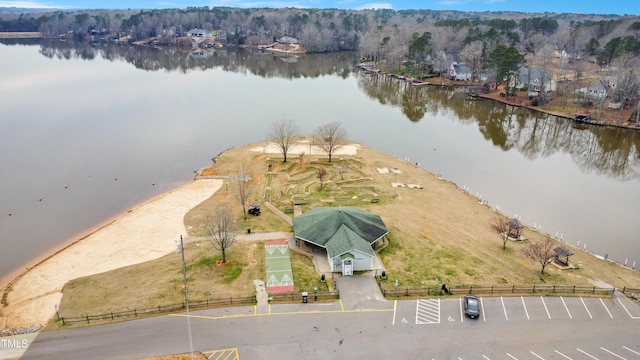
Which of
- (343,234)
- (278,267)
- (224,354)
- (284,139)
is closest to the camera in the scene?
(224,354)

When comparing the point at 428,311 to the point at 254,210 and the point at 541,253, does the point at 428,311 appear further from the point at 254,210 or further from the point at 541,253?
the point at 254,210

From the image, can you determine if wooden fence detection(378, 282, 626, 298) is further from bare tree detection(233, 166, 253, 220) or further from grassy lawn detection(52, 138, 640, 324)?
bare tree detection(233, 166, 253, 220)

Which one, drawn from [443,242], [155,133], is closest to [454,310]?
[443,242]

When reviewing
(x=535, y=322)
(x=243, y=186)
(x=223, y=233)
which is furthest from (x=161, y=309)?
(x=535, y=322)

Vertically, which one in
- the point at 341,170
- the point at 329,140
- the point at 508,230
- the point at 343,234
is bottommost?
the point at 341,170

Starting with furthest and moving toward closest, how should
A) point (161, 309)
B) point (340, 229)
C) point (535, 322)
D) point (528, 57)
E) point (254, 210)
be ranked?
1. point (528, 57)
2. point (254, 210)
3. point (340, 229)
4. point (161, 309)
5. point (535, 322)
